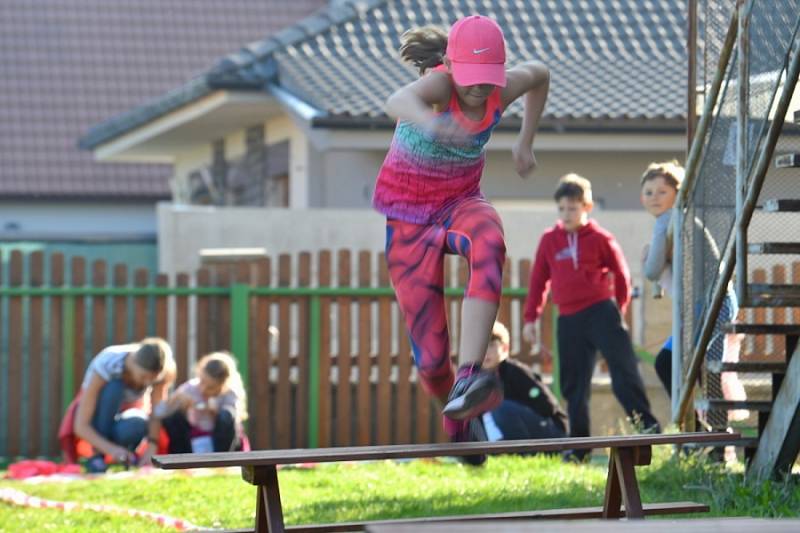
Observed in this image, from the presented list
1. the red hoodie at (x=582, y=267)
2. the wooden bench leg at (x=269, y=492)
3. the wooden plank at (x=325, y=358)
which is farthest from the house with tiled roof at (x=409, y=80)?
the wooden bench leg at (x=269, y=492)

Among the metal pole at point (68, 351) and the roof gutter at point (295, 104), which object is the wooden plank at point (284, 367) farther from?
the roof gutter at point (295, 104)

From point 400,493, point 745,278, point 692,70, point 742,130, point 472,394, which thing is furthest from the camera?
point 692,70

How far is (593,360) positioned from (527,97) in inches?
152

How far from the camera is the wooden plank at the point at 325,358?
13.1 metres

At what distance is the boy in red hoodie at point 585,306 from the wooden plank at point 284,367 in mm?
3525

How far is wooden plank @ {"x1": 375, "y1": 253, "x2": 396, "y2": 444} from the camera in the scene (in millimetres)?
13070

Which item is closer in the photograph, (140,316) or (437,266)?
(437,266)

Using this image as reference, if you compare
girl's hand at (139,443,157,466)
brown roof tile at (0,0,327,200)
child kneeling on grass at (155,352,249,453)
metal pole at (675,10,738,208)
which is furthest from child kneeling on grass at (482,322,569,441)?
brown roof tile at (0,0,327,200)

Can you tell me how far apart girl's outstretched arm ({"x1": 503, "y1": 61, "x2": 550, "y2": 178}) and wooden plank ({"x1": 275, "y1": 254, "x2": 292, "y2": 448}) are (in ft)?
22.6

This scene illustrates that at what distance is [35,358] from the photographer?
12.8 meters

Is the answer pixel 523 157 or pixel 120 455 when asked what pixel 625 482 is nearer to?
pixel 523 157

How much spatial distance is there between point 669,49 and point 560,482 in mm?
11570

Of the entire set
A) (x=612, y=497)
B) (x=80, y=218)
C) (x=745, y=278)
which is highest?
(x=80, y=218)

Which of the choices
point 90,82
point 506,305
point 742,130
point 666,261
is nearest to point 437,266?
point 742,130
